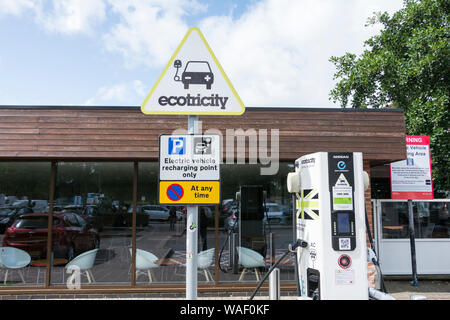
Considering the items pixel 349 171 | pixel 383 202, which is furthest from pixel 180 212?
pixel 383 202

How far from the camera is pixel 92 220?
256 inches

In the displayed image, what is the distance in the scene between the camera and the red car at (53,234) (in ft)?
21.1

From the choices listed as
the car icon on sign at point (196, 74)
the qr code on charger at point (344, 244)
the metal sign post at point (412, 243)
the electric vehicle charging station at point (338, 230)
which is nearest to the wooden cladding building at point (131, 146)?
the metal sign post at point (412, 243)

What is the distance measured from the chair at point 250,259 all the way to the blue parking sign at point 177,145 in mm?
4556

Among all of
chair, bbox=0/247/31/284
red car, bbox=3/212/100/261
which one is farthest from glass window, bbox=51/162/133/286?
chair, bbox=0/247/31/284

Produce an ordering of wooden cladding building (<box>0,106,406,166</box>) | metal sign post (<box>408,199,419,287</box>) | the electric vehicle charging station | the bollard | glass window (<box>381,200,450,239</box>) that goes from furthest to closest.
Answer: glass window (<box>381,200,450,239</box>), metal sign post (<box>408,199,419,287</box>), wooden cladding building (<box>0,106,406,166</box>), the electric vehicle charging station, the bollard

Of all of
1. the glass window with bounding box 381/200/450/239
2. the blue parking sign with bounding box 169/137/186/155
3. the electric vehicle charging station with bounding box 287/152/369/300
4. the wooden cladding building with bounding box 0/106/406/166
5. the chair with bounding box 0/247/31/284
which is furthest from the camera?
the glass window with bounding box 381/200/450/239

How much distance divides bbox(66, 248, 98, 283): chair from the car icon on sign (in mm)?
4970

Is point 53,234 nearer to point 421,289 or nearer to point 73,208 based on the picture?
point 73,208

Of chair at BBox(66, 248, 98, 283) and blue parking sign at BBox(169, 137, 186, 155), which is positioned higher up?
blue parking sign at BBox(169, 137, 186, 155)

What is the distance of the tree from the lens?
10391 mm
